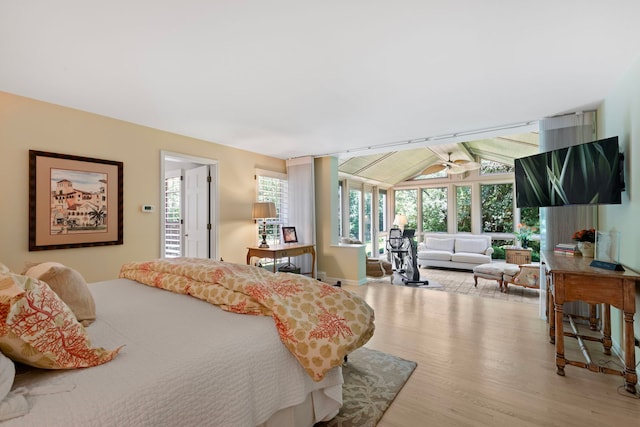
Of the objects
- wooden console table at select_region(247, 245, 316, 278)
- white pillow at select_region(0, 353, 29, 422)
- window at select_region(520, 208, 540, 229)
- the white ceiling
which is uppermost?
the white ceiling

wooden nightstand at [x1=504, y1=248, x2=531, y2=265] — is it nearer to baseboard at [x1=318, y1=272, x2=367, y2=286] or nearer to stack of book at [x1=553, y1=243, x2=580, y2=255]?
baseboard at [x1=318, y1=272, x2=367, y2=286]

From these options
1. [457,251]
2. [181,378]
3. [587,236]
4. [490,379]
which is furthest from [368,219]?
[181,378]

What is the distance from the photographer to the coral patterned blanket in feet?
4.74

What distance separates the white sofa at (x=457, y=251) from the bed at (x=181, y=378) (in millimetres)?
5869

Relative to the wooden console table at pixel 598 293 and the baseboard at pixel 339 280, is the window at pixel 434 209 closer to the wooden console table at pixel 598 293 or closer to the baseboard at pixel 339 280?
the baseboard at pixel 339 280

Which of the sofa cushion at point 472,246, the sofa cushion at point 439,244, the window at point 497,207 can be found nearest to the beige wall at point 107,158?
the sofa cushion at point 439,244

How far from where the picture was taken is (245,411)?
3.96 ft

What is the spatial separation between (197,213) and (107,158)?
57.9 inches

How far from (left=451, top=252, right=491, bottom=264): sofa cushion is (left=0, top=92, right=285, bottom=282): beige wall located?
4.85 metres

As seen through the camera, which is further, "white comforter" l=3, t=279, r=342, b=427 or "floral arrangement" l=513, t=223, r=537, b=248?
"floral arrangement" l=513, t=223, r=537, b=248

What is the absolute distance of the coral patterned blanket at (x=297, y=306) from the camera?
1.44 meters

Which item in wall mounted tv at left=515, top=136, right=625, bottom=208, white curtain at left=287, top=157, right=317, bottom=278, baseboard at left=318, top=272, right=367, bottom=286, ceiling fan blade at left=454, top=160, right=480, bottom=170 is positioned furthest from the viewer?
ceiling fan blade at left=454, top=160, right=480, bottom=170

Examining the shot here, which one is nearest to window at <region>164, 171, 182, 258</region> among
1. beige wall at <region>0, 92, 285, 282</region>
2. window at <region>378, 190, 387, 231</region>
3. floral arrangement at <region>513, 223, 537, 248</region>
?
beige wall at <region>0, 92, 285, 282</region>

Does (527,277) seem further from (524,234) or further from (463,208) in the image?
(463,208)
